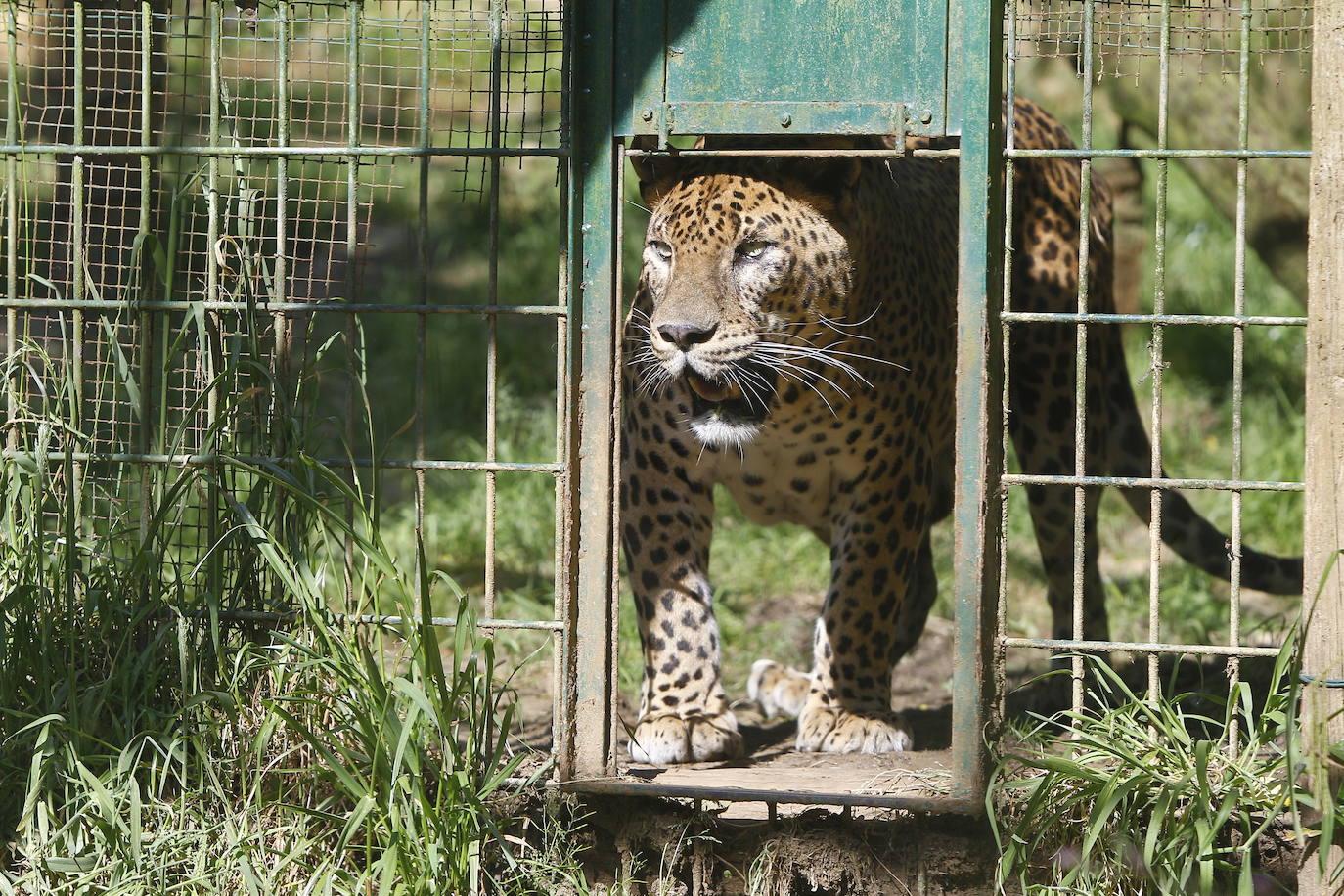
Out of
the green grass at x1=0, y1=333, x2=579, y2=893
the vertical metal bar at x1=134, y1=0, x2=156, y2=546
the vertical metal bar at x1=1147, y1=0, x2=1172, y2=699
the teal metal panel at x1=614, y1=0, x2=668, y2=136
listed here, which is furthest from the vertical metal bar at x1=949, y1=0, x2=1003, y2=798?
the vertical metal bar at x1=134, y1=0, x2=156, y2=546

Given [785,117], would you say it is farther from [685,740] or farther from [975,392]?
[685,740]

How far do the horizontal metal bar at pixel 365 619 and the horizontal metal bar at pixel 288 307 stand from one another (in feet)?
2.71

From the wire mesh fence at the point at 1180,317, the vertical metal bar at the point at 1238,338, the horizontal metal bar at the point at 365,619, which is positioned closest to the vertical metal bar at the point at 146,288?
the horizontal metal bar at the point at 365,619

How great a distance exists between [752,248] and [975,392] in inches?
48.6

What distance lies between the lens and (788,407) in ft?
17.3

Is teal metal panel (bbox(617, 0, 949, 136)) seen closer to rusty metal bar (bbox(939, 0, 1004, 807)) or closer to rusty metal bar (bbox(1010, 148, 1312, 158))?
rusty metal bar (bbox(939, 0, 1004, 807))

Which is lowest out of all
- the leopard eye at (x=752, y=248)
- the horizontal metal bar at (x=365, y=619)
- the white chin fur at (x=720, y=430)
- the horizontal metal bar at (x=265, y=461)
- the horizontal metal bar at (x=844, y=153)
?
the horizontal metal bar at (x=365, y=619)

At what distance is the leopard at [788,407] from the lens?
5.01 meters

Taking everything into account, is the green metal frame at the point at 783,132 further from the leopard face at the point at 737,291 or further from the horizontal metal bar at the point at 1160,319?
the leopard face at the point at 737,291

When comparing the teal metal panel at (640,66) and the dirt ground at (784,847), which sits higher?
the teal metal panel at (640,66)

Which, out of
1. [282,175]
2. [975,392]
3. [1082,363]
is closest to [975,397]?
[975,392]

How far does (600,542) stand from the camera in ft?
14.0

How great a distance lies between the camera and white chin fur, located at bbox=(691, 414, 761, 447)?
5.06 m

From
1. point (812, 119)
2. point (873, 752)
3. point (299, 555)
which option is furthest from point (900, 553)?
point (299, 555)
